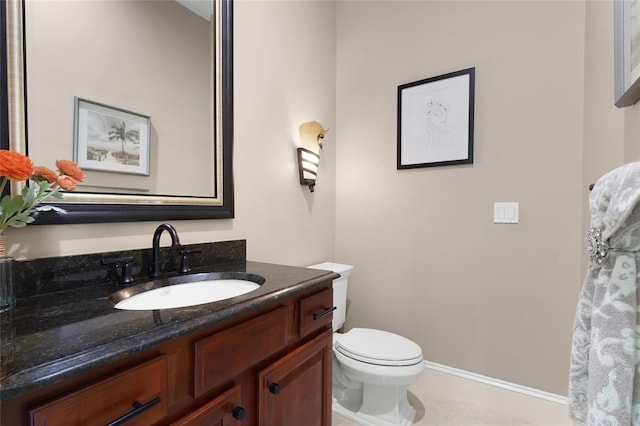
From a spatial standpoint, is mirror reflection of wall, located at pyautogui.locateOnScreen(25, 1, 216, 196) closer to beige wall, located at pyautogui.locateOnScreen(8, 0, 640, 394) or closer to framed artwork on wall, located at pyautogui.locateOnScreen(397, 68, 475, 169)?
beige wall, located at pyautogui.locateOnScreen(8, 0, 640, 394)

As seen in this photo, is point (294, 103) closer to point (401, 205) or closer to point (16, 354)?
point (401, 205)

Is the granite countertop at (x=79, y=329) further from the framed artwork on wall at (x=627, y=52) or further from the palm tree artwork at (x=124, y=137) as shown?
the framed artwork on wall at (x=627, y=52)

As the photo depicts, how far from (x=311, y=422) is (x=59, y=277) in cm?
95

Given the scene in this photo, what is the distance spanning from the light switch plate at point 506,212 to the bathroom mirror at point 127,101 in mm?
1461

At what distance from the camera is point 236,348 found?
0.77 metres

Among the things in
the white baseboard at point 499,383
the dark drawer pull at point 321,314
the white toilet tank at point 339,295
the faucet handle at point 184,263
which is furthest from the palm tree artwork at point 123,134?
the white baseboard at point 499,383

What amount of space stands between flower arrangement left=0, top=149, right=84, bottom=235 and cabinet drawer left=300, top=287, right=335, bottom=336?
75 centimetres

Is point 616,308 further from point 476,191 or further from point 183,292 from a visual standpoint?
point 476,191

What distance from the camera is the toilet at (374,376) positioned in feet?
4.78

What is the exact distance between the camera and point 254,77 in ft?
5.24

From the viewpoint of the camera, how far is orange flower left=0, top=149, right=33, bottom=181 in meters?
0.62

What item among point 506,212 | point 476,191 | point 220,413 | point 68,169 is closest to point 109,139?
point 68,169

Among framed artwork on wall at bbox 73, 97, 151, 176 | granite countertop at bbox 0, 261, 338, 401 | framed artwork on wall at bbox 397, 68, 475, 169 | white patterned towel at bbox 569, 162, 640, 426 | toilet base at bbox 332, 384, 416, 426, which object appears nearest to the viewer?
granite countertop at bbox 0, 261, 338, 401

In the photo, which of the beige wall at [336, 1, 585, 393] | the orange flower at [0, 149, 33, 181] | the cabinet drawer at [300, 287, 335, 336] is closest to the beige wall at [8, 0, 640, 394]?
the beige wall at [336, 1, 585, 393]
